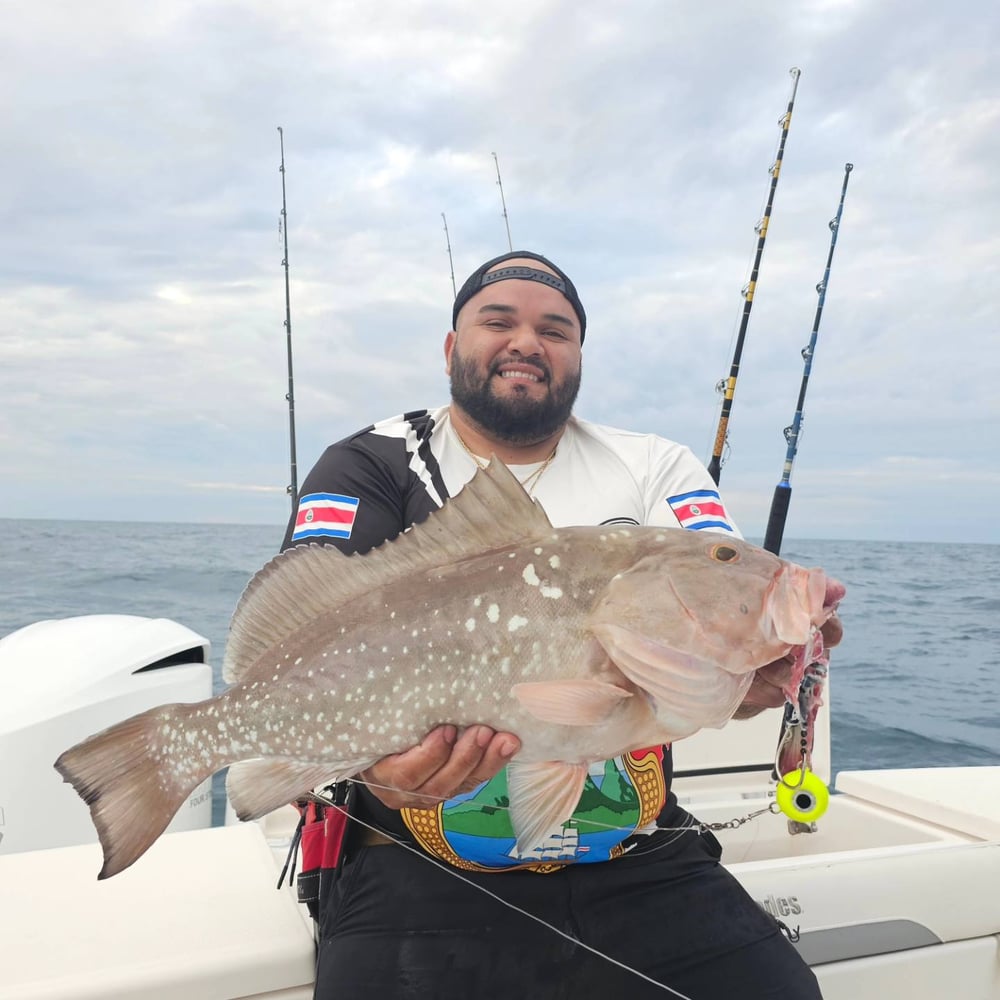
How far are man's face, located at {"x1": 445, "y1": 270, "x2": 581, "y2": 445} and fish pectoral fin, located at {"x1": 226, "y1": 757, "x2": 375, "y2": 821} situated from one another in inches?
58.7

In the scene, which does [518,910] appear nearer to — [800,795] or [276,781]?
[276,781]

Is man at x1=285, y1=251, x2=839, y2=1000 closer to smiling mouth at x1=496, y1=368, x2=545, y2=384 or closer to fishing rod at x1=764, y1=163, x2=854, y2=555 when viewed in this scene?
smiling mouth at x1=496, y1=368, x2=545, y2=384

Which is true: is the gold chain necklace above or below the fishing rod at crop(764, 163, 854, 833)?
above

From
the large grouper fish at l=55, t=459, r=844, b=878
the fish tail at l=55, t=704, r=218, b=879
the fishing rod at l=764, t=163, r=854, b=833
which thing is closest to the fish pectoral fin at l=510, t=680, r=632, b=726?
the large grouper fish at l=55, t=459, r=844, b=878

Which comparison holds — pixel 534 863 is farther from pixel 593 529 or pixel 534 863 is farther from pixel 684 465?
pixel 684 465

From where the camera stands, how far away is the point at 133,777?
2.06 m

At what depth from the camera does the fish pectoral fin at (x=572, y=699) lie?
179cm

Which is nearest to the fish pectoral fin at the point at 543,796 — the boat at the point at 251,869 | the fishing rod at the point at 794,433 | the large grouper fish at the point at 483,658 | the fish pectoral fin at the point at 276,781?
the large grouper fish at the point at 483,658

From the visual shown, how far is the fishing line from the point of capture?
2.39 m

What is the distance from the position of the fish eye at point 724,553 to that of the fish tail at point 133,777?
4.46ft

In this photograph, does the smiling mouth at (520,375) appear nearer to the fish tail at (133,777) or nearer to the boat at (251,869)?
the fish tail at (133,777)

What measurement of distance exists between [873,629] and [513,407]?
55.2 ft

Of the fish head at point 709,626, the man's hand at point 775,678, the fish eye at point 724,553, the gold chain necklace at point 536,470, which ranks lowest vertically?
the man's hand at point 775,678

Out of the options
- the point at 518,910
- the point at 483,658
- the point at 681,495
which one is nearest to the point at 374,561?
the point at 483,658
